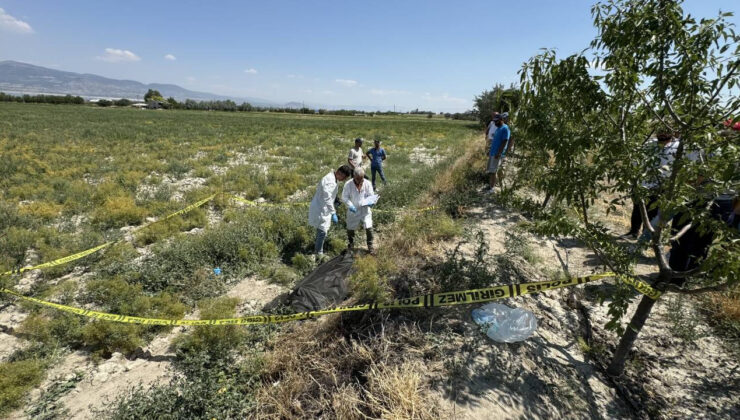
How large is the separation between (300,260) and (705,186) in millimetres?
5015

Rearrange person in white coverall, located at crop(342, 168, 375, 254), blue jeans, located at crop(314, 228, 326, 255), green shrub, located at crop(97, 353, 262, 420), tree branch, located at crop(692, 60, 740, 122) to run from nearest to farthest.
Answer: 1. tree branch, located at crop(692, 60, 740, 122)
2. green shrub, located at crop(97, 353, 262, 420)
3. person in white coverall, located at crop(342, 168, 375, 254)
4. blue jeans, located at crop(314, 228, 326, 255)

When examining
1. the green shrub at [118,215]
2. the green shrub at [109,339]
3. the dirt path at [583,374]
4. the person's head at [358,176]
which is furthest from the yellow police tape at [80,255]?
the dirt path at [583,374]

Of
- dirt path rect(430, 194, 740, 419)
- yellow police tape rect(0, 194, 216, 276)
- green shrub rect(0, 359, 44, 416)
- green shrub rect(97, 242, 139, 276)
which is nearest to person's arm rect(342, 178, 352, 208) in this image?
dirt path rect(430, 194, 740, 419)

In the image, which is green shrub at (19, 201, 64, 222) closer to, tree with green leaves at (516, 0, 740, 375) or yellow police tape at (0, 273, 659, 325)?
yellow police tape at (0, 273, 659, 325)

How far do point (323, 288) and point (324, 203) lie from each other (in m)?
1.54

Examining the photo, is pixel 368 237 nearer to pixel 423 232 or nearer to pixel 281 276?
pixel 423 232

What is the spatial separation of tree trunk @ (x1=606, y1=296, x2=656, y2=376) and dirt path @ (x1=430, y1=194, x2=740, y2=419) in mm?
118

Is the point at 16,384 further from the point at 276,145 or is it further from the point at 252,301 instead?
the point at 276,145

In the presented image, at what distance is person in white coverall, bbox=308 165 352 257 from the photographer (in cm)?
538

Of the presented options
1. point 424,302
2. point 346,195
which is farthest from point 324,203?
point 424,302

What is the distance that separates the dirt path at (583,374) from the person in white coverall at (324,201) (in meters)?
2.77

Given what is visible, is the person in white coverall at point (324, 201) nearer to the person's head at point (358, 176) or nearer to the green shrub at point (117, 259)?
the person's head at point (358, 176)

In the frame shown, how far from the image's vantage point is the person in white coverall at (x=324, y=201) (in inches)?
212

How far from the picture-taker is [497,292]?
137 inches
